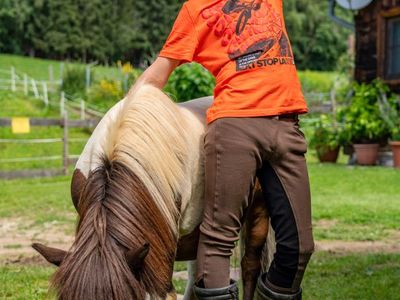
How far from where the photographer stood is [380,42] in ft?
37.3

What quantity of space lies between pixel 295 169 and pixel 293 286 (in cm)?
48

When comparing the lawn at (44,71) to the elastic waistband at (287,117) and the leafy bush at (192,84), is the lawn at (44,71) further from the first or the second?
the elastic waistband at (287,117)

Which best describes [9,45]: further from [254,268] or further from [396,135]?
[254,268]

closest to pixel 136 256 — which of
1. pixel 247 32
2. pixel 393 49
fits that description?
pixel 247 32

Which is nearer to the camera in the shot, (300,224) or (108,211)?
(108,211)

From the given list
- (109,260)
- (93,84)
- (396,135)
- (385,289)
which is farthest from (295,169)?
(93,84)

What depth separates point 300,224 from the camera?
2527 mm

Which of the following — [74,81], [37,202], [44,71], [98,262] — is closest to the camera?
[98,262]

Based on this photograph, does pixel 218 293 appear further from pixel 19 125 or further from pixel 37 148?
pixel 37 148

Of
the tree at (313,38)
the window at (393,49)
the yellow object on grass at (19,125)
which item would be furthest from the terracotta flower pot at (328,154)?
the tree at (313,38)

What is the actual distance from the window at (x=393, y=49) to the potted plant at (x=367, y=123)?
323mm

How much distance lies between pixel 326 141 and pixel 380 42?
83.9 inches

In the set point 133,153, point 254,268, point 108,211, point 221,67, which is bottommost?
point 254,268

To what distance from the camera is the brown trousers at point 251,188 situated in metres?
2.44
